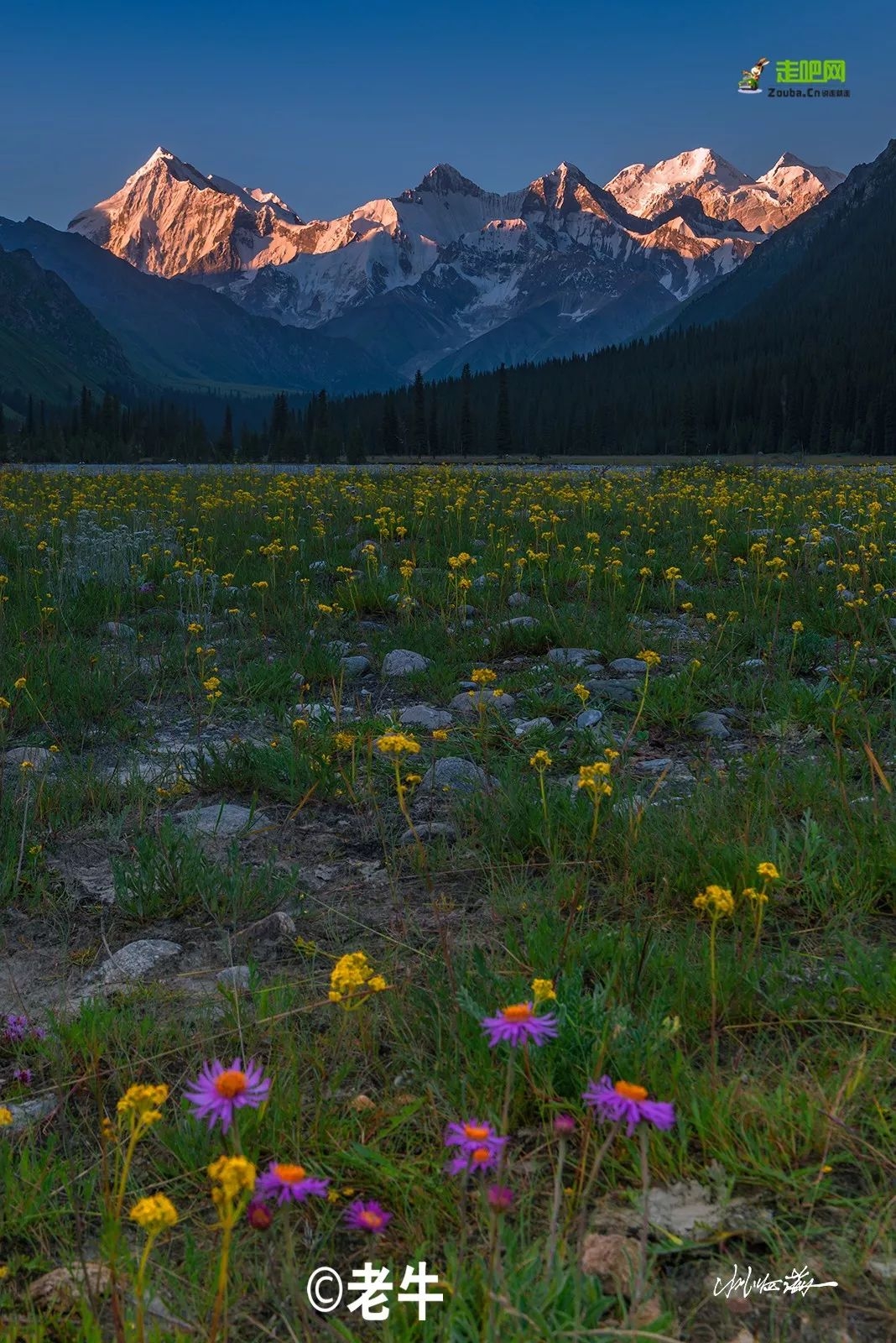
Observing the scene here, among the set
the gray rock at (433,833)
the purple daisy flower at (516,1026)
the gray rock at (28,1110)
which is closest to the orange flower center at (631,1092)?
the purple daisy flower at (516,1026)

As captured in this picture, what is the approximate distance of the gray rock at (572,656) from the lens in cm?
643

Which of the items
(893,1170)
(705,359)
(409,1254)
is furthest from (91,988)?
(705,359)

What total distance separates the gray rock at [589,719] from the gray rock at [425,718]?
766mm

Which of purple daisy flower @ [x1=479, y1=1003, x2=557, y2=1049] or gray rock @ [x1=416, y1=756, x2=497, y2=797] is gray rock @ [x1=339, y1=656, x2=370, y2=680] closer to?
gray rock @ [x1=416, y1=756, x2=497, y2=797]

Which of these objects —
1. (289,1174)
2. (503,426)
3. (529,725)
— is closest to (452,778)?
(529,725)

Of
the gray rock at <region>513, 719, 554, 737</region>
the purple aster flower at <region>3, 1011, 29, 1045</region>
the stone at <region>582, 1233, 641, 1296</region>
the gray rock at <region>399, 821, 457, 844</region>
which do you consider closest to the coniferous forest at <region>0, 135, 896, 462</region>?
the gray rock at <region>513, 719, 554, 737</region>

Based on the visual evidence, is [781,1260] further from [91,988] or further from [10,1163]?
[91,988]

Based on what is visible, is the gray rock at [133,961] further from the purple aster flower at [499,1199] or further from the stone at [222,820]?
the purple aster flower at [499,1199]

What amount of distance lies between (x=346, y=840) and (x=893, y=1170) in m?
2.61

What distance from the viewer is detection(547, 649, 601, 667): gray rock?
6.43 metres

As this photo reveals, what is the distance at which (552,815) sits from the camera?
3.80m

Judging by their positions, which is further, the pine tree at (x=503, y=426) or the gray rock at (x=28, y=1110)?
the pine tree at (x=503, y=426)

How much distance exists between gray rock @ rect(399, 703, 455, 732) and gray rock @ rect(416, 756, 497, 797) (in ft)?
1.77

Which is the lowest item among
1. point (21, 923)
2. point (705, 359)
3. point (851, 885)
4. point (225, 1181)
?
point (21, 923)
